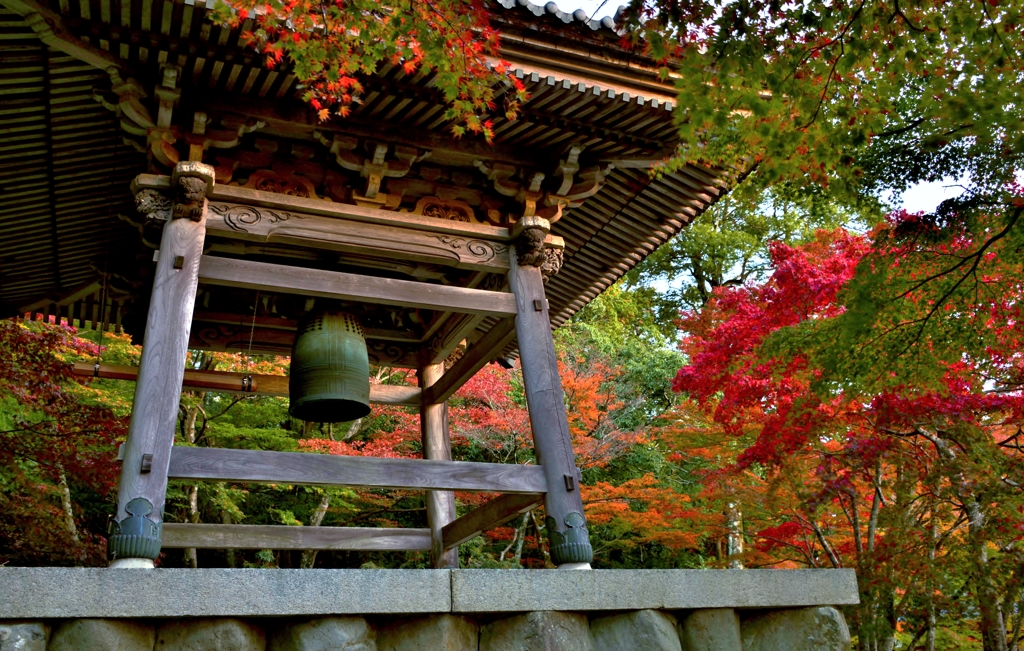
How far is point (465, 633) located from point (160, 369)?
2337 millimetres

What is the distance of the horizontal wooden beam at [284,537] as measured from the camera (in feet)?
22.3

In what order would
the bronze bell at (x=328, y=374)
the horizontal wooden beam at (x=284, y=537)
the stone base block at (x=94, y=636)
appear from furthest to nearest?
the horizontal wooden beam at (x=284, y=537) < the bronze bell at (x=328, y=374) < the stone base block at (x=94, y=636)

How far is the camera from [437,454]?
25.9 feet

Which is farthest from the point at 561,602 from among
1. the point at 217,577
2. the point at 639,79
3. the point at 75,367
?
the point at 75,367

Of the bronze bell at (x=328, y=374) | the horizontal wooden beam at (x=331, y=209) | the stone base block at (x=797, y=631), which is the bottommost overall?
the stone base block at (x=797, y=631)

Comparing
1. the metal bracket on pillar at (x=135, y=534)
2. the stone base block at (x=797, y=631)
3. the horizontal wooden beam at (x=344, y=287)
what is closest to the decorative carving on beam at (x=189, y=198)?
the horizontal wooden beam at (x=344, y=287)

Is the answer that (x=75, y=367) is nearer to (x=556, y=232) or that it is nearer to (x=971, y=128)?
(x=556, y=232)

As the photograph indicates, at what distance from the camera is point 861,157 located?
4.95 m

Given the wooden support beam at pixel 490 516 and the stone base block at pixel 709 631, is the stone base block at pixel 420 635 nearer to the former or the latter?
the stone base block at pixel 709 631

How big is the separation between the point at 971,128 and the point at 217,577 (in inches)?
166

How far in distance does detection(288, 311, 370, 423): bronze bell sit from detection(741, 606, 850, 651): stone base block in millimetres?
2976

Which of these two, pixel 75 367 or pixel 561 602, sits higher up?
pixel 75 367

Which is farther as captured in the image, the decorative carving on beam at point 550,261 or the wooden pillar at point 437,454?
the wooden pillar at point 437,454

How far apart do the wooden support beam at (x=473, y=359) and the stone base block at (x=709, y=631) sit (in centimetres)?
247
